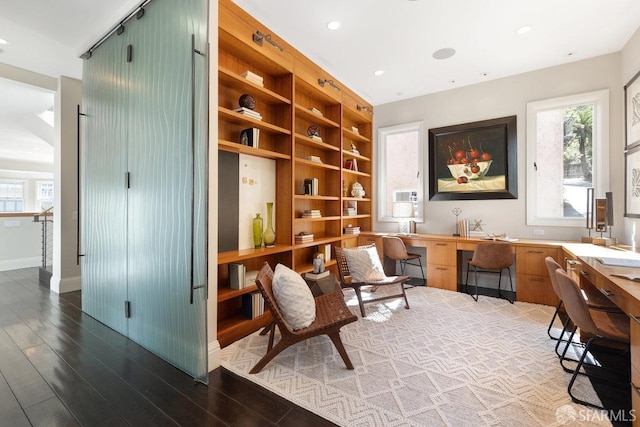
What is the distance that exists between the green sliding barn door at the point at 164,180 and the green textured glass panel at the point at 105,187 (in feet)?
0.09

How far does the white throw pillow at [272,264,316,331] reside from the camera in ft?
6.88

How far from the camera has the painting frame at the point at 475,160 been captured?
13.8ft

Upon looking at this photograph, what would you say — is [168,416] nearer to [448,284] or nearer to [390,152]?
[448,284]

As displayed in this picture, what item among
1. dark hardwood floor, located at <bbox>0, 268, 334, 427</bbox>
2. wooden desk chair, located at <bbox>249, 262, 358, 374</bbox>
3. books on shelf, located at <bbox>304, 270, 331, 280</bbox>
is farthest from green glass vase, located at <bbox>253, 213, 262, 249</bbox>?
dark hardwood floor, located at <bbox>0, 268, 334, 427</bbox>

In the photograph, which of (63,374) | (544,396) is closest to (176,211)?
(63,374)

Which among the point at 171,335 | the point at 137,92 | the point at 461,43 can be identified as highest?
the point at 461,43

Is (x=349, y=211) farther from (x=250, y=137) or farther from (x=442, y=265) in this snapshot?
(x=250, y=137)

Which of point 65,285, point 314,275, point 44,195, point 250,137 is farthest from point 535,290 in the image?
point 44,195

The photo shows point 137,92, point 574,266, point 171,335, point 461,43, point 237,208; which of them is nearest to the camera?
point 171,335

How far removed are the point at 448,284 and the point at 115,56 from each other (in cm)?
505

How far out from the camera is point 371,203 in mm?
5406

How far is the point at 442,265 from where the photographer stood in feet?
13.9

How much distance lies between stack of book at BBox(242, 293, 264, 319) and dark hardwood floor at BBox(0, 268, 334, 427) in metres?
0.72

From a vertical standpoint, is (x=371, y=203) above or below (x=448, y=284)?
above
